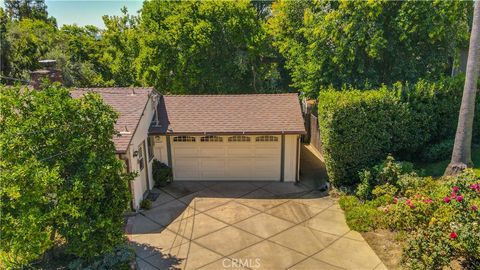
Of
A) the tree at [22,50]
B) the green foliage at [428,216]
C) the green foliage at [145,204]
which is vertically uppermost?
the tree at [22,50]

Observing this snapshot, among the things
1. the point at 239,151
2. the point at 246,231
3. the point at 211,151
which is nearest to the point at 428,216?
the point at 246,231

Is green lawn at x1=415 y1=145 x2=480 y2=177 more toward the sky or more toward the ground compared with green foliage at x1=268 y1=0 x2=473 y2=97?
more toward the ground

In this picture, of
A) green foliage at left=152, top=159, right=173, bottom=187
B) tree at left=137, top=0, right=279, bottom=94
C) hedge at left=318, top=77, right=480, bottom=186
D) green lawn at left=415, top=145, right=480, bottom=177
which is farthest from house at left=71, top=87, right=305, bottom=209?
green lawn at left=415, top=145, right=480, bottom=177

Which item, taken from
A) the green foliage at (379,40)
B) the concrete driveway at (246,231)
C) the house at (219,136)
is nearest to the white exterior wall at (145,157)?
the house at (219,136)

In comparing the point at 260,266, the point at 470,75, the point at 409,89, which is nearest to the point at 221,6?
the point at 409,89

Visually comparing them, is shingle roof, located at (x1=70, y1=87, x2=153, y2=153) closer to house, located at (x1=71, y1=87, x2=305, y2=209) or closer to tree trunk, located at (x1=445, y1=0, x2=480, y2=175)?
house, located at (x1=71, y1=87, x2=305, y2=209)

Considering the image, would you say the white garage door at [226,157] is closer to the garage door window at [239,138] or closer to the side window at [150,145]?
the garage door window at [239,138]
